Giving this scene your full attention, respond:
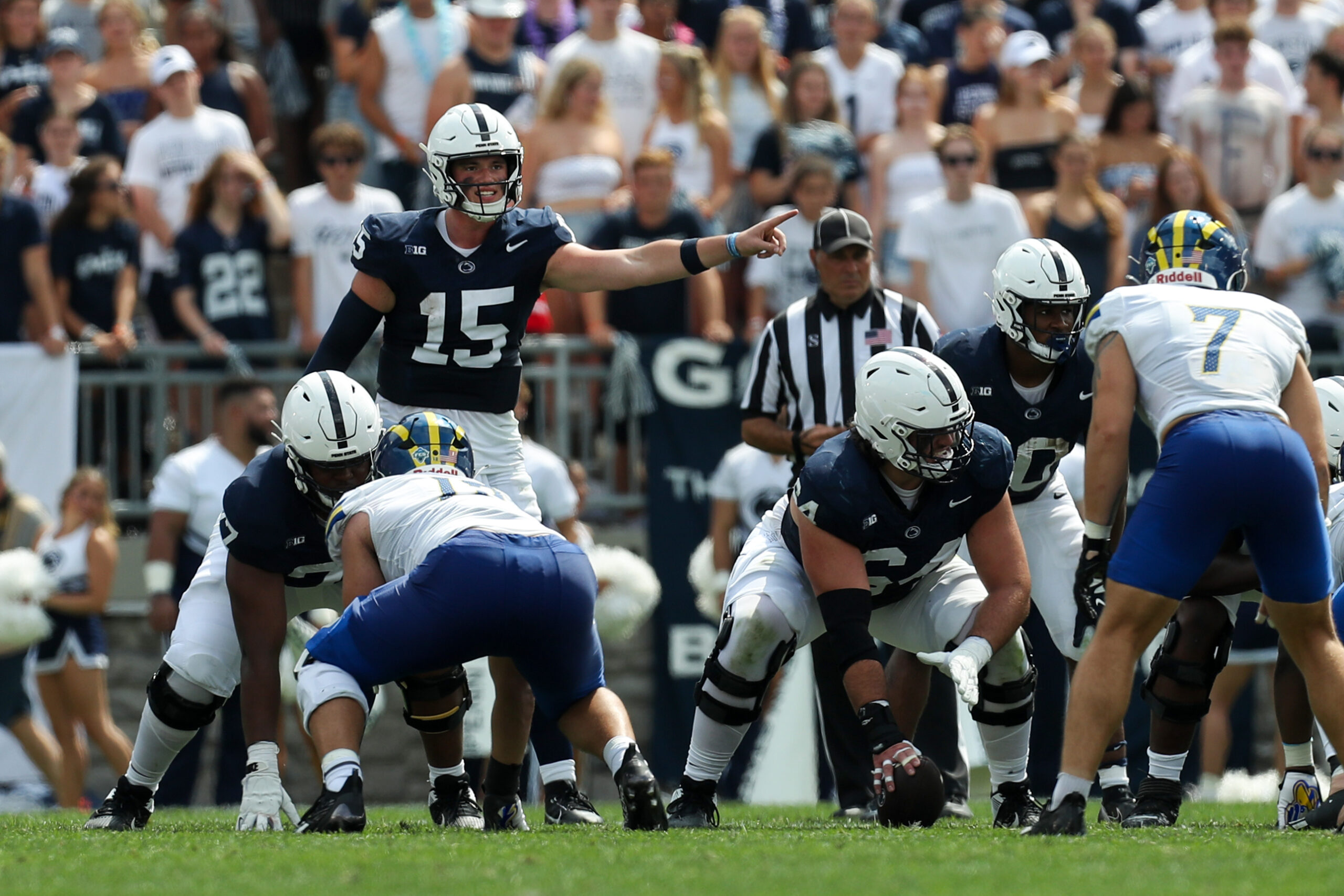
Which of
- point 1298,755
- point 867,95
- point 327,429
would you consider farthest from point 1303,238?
point 327,429

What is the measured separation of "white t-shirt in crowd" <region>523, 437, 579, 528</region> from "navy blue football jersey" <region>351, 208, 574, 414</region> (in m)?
2.57

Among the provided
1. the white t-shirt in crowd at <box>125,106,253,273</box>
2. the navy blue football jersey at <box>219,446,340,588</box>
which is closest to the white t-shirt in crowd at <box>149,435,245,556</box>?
the white t-shirt in crowd at <box>125,106,253,273</box>

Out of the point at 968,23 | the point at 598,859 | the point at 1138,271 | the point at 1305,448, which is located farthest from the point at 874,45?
the point at 598,859

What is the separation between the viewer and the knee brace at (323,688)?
18.9 ft

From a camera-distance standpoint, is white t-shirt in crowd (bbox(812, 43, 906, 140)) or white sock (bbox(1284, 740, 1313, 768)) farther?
white t-shirt in crowd (bbox(812, 43, 906, 140))

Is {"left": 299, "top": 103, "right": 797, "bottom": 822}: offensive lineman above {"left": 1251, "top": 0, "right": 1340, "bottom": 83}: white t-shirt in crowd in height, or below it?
below

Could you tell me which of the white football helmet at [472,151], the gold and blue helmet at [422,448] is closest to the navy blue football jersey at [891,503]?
the gold and blue helmet at [422,448]

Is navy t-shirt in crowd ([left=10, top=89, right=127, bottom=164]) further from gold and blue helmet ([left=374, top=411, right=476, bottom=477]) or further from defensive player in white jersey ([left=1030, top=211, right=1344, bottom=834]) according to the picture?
defensive player in white jersey ([left=1030, top=211, right=1344, bottom=834])

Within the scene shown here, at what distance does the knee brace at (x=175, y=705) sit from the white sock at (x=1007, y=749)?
262cm

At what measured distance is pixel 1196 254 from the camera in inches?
248

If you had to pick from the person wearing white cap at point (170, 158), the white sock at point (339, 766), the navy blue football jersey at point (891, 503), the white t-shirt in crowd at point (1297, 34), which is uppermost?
the white t-shirt in crowd at point (1297, 34)

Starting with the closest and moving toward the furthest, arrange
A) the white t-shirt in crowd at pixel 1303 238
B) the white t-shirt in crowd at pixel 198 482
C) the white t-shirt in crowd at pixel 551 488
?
the white t-shirt in crowd at pixel 551 488, the white t-shirt in crowd at pixel 198 482, the white t-shirt in crowd at pixel 1303 238

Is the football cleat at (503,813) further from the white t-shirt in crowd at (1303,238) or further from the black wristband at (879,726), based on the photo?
the white t-shirt in crowd at (1303,238)

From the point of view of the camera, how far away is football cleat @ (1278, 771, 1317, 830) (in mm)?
6324
